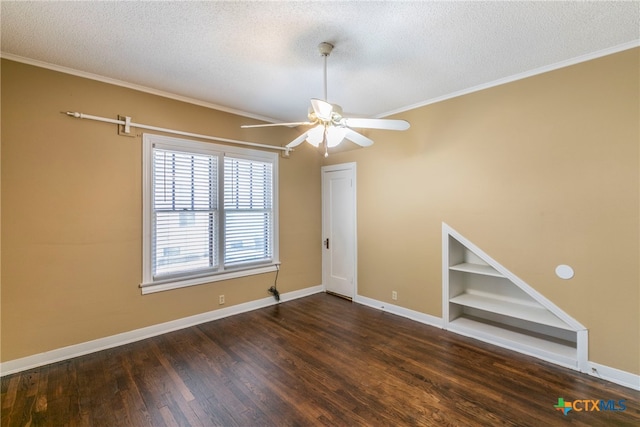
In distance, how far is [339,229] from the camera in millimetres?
4836

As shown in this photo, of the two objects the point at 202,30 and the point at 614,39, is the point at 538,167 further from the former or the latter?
the point at 202,30

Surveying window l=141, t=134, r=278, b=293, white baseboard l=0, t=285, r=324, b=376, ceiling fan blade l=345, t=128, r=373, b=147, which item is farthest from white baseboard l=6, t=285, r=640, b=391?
ceiling fan blade l=345, t=128, r=373, b=147

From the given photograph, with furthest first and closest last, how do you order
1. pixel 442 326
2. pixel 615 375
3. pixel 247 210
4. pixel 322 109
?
1. pixel 247 210
2. pixel 442 326
3. pixel 615 375
4. pixel 322 109

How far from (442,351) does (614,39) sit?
3176 millimetres

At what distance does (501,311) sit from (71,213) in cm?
466

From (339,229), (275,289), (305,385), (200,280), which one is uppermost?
(339,229)

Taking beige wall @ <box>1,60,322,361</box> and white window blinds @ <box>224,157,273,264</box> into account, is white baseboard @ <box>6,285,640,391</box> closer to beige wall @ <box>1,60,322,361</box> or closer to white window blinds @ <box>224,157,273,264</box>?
beige wall @ <box>1,60,322,361</box>

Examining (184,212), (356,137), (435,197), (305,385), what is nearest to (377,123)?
(356,137)

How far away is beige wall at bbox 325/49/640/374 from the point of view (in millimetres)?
2416

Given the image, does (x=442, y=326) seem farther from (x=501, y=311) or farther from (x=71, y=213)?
(x=71, y=213)

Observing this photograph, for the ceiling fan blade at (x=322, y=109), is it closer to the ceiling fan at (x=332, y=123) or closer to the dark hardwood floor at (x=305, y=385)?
the ceiling fan at (x=332, y=123)

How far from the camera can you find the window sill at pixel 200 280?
10.9ft

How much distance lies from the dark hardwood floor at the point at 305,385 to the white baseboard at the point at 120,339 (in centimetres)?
9

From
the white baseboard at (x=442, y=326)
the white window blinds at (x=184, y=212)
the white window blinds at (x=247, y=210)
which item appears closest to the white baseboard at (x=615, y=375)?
the white baseboard at (x=442, y=326)
